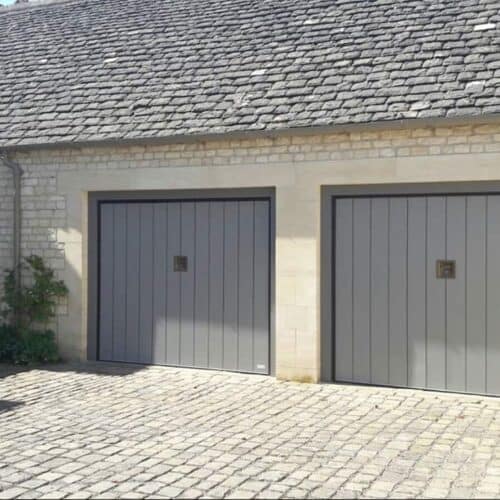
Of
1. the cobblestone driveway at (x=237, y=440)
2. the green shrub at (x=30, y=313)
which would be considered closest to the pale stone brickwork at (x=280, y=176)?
the green shrub at (x=30, y=313)

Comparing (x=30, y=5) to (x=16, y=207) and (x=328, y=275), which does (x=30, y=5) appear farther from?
(x=328, y=275)

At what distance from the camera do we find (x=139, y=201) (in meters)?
9.98

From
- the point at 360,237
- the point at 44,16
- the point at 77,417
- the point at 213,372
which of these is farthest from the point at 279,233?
the point at 44,16

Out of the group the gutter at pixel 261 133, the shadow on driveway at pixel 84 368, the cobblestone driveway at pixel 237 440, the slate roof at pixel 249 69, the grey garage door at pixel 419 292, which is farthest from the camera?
the shadow on driveway at pixel 84 368

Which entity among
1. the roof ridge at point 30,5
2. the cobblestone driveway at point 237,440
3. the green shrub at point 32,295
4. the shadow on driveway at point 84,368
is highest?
the roof ridge at point 30,5

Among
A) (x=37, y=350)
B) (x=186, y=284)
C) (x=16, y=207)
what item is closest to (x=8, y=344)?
(x=37, y=350)

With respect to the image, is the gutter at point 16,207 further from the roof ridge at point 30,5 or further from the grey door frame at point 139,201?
the roof ridge at point 30,5

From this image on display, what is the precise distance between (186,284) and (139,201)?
1.27 metres

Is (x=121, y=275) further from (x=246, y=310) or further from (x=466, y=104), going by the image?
(x=466, y=104)

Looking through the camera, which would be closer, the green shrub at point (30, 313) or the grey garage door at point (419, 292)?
the grey garage door at point (419, 292)

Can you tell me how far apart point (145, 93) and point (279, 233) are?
2860 mm

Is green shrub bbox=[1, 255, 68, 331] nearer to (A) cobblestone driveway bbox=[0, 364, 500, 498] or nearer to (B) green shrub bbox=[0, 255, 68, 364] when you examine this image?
(B) green shrub bbox=[0, 255, 68, 364]

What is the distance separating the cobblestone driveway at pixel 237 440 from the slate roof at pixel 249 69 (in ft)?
9.73

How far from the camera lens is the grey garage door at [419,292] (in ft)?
26.5
